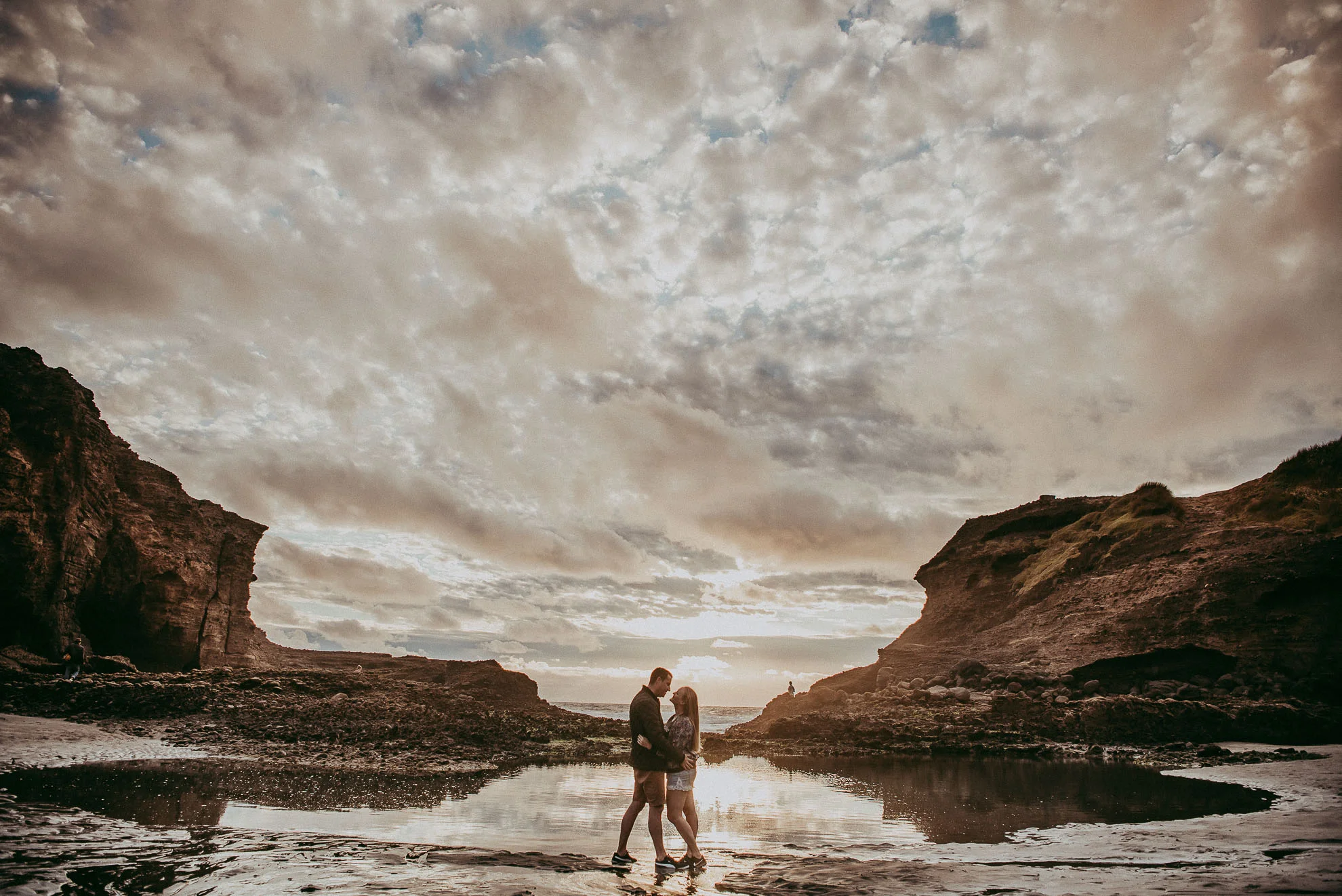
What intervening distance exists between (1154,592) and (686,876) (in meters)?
38.7

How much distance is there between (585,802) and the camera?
42.3 feet

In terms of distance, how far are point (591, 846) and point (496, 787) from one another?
651 cm

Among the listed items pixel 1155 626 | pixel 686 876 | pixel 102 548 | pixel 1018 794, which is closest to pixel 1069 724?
pixel 1155 626

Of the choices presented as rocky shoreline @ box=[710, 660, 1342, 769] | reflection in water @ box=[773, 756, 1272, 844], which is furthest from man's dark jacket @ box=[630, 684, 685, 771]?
rocky shoreline @ box=[710, 660, 1342, 769]

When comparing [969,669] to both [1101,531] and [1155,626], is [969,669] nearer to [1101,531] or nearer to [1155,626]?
[1155,626]

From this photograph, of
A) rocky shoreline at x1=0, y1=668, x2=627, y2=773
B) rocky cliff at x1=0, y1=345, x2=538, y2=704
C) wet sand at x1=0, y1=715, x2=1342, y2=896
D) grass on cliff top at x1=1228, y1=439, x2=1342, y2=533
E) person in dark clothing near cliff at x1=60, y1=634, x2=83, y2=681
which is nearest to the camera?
wet sand at x1=0, y1=715, x2=1342, y2=896

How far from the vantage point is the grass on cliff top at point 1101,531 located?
44.0 m

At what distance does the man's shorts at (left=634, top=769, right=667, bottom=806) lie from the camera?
323 inches

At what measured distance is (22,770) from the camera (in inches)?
467

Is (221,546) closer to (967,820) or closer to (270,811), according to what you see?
(270,811)

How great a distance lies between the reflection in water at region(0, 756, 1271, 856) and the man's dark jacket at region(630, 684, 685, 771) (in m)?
1.62

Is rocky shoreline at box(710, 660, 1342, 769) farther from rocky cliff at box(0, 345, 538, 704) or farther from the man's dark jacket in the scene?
rocky cliff at box(0, 345, 538, 704)

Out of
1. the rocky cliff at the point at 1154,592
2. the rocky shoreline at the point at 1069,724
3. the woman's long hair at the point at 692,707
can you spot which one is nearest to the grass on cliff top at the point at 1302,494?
the rocky cliff at the point at 1154,592

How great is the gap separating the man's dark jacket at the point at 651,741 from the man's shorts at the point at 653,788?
→ 0.29ft
